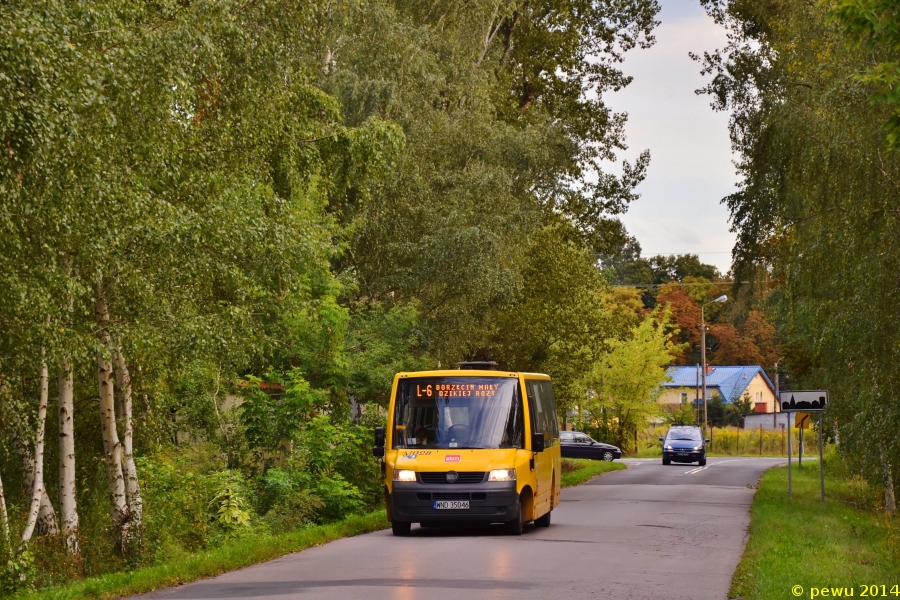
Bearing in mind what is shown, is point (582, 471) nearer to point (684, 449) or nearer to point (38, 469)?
point (684, 449)

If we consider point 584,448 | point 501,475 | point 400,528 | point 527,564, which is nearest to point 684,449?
point 584,448

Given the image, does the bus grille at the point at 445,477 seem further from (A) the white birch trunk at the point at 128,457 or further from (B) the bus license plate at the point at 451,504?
(A) the white birch trunk at the point at 128,457

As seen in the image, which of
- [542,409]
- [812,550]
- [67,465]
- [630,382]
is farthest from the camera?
[630,382]

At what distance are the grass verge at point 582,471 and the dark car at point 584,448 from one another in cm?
705

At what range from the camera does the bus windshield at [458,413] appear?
63.1ft

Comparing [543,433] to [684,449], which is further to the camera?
[684,449]

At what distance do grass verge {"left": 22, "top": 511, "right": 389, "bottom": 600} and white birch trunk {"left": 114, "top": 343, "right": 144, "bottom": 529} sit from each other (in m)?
1.47

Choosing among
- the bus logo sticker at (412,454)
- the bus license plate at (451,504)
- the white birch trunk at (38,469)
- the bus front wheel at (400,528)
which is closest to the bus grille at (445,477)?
the bus license plate at (451,504)

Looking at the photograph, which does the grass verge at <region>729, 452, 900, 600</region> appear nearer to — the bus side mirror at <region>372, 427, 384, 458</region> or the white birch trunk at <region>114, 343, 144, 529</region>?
the bus side mirror at <region>372, 427, 384, 458</region>

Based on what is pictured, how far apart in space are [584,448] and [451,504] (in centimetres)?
4442

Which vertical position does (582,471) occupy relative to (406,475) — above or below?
below

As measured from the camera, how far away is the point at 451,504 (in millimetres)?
18547

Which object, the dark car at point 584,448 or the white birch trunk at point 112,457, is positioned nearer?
the white birch trunk at point 112,457

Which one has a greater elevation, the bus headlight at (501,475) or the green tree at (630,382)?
the green tree at (630,382)
